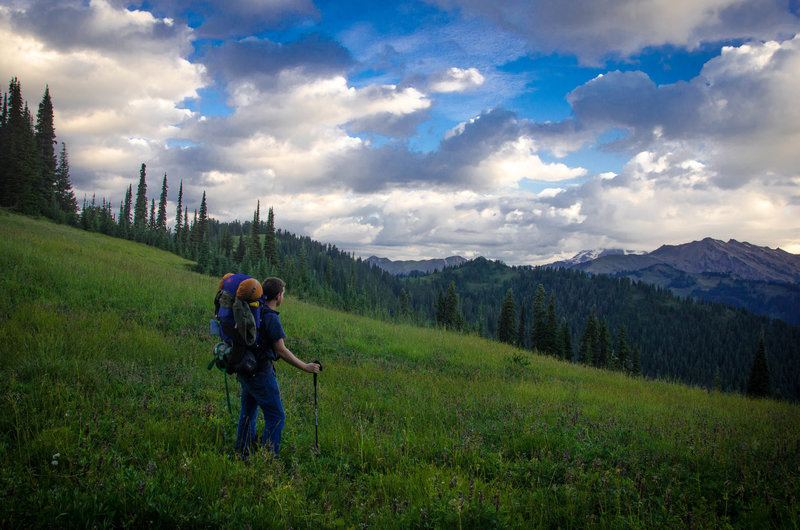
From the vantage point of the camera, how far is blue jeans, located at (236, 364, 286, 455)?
4789 mm

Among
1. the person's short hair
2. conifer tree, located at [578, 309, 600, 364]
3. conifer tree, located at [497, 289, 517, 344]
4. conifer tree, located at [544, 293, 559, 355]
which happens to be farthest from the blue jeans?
conifer tree, located at [578, 309, 600, 364]

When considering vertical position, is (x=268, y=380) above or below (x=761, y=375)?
above

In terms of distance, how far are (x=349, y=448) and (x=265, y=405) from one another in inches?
57.3

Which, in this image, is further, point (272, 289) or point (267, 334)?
point (272, 289)

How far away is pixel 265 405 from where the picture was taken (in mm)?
4793

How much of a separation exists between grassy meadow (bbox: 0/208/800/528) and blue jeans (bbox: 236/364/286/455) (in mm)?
297

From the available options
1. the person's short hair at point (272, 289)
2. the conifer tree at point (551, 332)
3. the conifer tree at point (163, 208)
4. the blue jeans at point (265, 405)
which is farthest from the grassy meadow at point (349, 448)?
the conifer tree at point (163, 208)

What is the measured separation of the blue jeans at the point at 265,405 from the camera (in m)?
4.79

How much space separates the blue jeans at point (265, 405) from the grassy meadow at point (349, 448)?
297mm

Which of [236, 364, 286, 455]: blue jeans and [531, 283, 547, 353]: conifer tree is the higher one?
[236, 364, 286, 455]: blue jeans

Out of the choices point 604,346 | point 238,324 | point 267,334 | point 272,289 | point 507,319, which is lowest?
point 604,346

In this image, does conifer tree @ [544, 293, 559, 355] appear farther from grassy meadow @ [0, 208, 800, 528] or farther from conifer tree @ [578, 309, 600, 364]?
grassy meadow @ [0, 208, 800, 528]

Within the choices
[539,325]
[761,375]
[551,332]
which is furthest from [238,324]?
[539,325]

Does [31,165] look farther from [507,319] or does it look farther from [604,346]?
[604,346]
